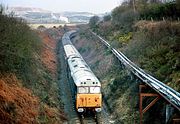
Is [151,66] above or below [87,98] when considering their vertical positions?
above

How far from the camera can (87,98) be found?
85.4 ft

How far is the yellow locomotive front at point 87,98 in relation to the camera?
85.3 ft

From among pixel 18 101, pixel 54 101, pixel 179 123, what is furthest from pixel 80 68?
pixel 179 123

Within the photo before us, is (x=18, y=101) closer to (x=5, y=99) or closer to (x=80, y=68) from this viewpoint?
(x=5, y=99)

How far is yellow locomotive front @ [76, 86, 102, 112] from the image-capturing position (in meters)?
26.0

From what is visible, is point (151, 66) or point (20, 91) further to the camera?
point (151, 66)

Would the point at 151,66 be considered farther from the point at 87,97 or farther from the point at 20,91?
the point at 20,91

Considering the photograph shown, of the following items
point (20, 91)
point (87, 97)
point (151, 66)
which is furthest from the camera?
point (151, 66)

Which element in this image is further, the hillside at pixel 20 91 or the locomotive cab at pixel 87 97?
the locomotive cab at pixel 87 97

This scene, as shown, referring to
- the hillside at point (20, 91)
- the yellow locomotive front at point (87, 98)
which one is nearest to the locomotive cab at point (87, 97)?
the yellow locomotive front at point (87, 98)

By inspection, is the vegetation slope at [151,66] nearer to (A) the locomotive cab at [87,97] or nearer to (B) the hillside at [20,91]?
(A) the locomotive cab at [87,97]

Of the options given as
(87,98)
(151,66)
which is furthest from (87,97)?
(151,66)

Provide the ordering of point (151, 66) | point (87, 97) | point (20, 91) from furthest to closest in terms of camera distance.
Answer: point (151, 66) → point (87, 97) → point (20, 91)

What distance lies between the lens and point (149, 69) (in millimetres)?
27188
